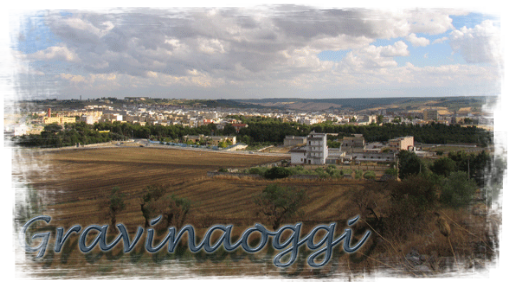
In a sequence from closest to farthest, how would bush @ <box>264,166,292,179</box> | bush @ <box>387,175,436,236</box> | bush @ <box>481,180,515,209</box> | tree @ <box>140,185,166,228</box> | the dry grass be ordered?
the dry grass
bush @ <box>387,175,436,236</box>
tree @ <box>140,185,166,228</box>
bush @ <box>481,180,515,209</box>
bush @ <box>264,166,292,179</box>

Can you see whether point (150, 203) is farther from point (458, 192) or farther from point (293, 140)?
point (293, 140)

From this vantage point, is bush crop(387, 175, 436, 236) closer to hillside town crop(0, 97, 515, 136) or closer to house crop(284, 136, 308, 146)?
house crop(284, 136, 308, 146)

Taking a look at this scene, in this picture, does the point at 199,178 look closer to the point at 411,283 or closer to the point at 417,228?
the point at 417,228

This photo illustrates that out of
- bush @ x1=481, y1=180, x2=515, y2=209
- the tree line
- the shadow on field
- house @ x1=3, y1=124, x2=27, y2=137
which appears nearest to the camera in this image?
the shadow on field

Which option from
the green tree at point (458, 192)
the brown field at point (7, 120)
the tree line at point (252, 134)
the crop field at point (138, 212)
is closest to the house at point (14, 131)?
the tree line at point (252, 134)

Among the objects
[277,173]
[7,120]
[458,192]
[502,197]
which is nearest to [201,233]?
[458,192]

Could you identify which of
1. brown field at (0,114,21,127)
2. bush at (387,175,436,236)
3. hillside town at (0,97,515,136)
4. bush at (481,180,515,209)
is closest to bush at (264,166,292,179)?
bush at (387,175,436,236)

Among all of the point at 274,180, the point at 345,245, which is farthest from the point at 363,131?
the point at 345,245
